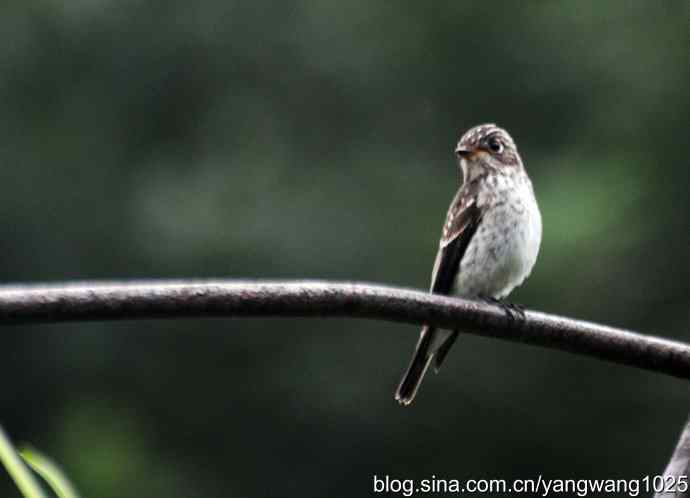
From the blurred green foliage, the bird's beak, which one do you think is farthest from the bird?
the blurred green foliage

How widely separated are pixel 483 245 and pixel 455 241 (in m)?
0.20

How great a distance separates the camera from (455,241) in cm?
721

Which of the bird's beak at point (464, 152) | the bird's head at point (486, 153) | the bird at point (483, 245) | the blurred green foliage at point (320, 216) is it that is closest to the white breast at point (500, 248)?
the bird at point (483, 245)

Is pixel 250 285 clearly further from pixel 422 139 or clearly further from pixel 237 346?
pixel 422 139

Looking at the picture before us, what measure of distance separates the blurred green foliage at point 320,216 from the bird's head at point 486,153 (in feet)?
40.9

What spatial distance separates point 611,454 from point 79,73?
12379 millimetres

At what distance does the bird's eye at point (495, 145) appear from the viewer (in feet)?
25.3

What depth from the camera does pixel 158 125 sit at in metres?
28.0

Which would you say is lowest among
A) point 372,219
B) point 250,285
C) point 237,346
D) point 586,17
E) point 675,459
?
point 675,459

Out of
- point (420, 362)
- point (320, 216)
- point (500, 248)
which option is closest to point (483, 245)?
point (500, 248)

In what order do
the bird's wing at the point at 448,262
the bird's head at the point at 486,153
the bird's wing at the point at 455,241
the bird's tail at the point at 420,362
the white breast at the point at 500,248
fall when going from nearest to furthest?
the bird's tail at the point at 420,362 → the bird's wing at the point at 448,262 → the white breast at the point at 500,248 → the bird's wing at the point at 455,241 → the bird's head at the point at 486,153

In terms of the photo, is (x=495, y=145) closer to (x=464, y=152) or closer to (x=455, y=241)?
(x=464, y=152)

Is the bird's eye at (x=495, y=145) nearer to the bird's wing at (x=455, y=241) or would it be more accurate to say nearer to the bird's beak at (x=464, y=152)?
the bird's beak at (x=464, y=152)

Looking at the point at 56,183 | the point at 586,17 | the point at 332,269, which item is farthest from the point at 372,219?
the point at 586,17
